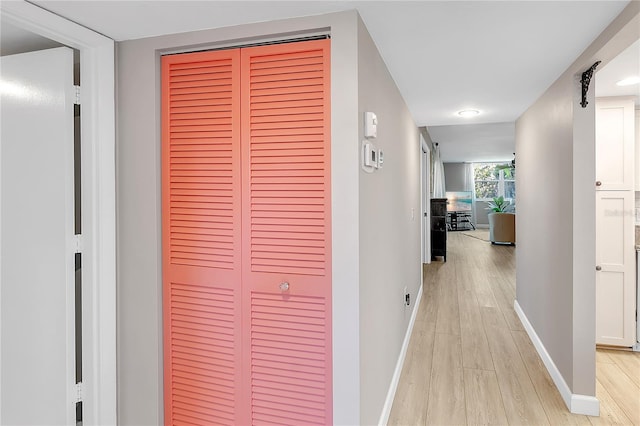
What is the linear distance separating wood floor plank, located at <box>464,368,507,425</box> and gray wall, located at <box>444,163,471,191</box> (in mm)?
11128

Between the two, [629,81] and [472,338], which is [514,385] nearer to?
[472,338]

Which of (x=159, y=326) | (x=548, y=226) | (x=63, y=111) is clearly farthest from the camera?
(x=548, y=226)

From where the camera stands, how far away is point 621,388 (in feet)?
8.68

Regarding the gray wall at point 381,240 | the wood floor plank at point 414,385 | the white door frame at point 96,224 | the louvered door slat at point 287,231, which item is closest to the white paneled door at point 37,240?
the white door frame at point 96,224

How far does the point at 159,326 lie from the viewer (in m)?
1.97

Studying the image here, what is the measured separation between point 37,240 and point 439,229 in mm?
6594

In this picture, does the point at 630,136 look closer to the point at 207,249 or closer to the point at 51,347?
the point at 207,249

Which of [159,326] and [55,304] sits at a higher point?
[55,304]

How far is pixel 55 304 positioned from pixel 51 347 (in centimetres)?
21

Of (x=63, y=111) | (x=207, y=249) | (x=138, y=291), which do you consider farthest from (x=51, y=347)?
(x=63, y=111)

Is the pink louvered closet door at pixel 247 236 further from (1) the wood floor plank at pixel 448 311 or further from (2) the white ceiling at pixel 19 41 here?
(1) the wood floor plank at pixel 448 311

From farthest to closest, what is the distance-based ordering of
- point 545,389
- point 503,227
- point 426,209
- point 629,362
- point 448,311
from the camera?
point 503,227, point 426,209, point 448,311, point 629,362, point 545,389

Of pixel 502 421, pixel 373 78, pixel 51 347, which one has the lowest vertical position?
pixel 502 421

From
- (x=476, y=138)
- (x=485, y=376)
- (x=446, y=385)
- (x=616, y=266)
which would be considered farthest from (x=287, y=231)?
(x=476, y=138)
